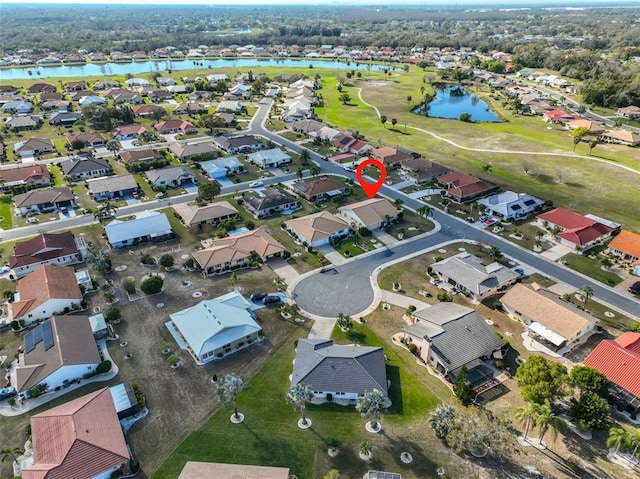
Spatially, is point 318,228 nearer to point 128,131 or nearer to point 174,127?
point 174,127

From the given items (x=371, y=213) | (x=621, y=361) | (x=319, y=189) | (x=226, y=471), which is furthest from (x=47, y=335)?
(x=621, y=361)

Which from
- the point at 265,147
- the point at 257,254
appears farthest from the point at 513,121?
the point at 257,254

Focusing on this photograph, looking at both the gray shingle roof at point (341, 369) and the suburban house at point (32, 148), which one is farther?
the suburban house at point (32, 148)

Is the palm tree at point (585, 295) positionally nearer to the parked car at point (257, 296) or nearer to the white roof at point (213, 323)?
the white roof at point (213, 323)

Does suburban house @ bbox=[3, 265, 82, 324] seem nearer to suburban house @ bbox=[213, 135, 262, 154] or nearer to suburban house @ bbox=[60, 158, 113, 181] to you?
suburban house @ bbox=[60, 158, 113, 181]

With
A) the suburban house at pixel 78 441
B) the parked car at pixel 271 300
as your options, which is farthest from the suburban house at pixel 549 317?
the suburban house at pixel 78 441

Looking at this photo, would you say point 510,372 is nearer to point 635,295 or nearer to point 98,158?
point 635,295
